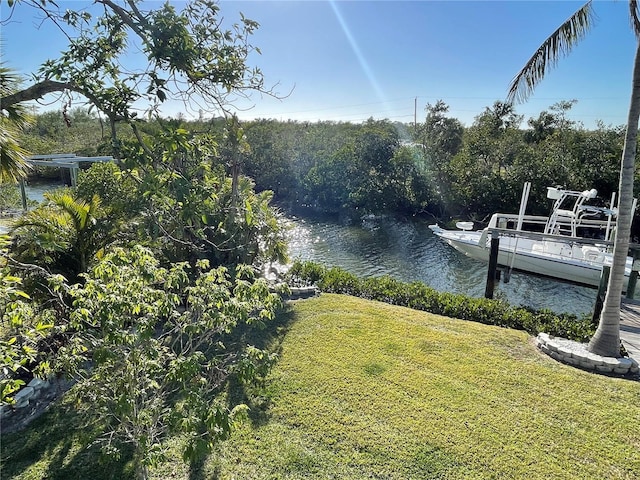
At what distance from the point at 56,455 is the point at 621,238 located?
720 cm

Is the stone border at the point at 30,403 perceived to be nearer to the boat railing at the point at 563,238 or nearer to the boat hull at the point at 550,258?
the boat railing at the point at 563,238

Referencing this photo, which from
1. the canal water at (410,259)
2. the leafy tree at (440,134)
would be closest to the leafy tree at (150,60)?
the canal water at (410,259)

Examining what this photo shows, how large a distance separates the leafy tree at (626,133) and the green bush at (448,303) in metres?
0.99

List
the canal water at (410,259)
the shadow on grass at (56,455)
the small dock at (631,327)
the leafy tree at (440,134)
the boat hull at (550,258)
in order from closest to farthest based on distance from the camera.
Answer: the shadow on grass at (56,455) → the small dock at (631,327) → the boat hull at (550,258) → the canal water at (410,259) → the leafy tree at (440,134)

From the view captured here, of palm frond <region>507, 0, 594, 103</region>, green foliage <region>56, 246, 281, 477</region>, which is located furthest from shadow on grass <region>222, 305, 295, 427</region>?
palm frond <region>507, 0, 594, 103</region>

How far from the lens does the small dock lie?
19.5 ft

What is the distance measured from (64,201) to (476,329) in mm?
6724

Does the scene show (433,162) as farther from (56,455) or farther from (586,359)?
(56,455)

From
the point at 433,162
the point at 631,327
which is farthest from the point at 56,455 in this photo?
the point at 433,162

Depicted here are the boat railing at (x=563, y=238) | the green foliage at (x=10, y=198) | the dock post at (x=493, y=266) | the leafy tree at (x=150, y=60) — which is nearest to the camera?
the leafy tree at (x=150, y=60)

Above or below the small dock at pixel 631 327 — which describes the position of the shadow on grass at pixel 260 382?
below

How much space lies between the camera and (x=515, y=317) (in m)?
7.08

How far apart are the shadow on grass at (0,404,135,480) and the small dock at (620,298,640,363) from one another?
684 centimetres

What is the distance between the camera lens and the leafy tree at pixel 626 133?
16.6ft
